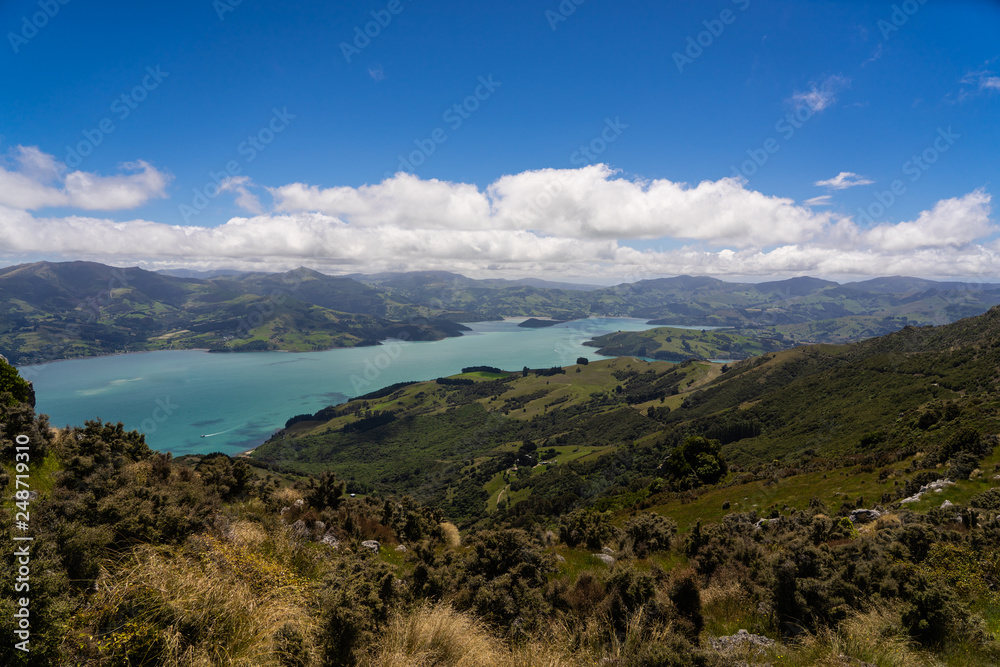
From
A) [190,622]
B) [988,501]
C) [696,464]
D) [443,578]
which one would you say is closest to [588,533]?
[443,578]

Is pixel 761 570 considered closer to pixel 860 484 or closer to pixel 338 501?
pixel 338 501

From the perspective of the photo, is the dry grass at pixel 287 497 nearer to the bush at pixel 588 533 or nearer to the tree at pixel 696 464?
the bush at pixel 588 533

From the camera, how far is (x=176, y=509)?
25.8 ft

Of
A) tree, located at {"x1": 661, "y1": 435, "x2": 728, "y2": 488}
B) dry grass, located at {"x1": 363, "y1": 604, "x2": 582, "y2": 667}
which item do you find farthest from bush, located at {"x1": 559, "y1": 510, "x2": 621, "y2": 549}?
tree, located at {"x1": 661, "y1": 435, "x2": 728, "y2": 488}

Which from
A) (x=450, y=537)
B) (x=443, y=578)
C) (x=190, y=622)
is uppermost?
(x=190, y=622)

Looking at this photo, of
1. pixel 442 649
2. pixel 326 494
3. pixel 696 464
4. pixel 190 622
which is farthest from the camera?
pixel 696 464

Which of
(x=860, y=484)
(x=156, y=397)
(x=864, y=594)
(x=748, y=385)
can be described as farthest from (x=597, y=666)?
(x=156, y=397)

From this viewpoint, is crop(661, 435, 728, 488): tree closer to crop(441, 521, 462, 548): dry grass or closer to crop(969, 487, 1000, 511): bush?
crop(969, 487, 1000, 511): bush

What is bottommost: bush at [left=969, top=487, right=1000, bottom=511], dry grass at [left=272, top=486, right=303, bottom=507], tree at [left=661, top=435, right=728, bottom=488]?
tree at [left=661, top=435, right=728, bottom=488]

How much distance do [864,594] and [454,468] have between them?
132619 mm

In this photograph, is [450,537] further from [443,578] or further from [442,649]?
[442,649]

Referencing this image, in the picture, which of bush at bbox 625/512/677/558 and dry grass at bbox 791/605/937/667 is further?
bush at bbox 625/512/677/558

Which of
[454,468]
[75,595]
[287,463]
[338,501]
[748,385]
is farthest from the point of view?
[748,385]

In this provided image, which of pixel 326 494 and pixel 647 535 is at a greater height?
pixel 326 494
